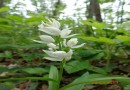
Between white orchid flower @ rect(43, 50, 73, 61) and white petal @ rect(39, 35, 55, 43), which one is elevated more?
white petal @ rect(39, 35, 55, 43)

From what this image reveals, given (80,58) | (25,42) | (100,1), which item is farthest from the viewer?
(100,1)

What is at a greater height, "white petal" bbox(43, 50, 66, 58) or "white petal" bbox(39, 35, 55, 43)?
"white petal" bbox(39, 35, 55, 43)

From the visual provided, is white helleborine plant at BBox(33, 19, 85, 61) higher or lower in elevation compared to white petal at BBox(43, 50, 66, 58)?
higher

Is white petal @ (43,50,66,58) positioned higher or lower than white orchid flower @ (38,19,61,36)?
lower

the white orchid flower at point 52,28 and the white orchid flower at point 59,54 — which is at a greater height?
the white orchid flower at point 52,28

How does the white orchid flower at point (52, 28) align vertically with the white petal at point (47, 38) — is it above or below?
above

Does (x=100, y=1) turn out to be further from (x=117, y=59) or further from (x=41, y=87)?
(x=41, y=87)

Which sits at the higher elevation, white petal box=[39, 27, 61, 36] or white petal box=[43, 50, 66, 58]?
white petal box=[39, 27, 61, 36]

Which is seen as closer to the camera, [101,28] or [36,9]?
[101,28]

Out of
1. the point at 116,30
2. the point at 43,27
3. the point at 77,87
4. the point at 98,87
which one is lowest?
the point at 98,87

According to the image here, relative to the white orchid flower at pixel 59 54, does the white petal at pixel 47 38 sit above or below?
above

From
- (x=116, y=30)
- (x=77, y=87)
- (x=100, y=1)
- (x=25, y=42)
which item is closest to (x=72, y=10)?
(x=100, y=1)
